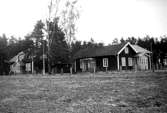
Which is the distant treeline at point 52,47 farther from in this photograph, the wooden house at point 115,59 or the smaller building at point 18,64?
the smaller building at point 18,64

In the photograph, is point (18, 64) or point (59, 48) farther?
point (18, 64)

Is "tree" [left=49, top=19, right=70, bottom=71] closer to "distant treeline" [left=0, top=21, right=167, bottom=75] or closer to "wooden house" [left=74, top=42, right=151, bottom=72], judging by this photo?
"distant treeline" [left=0, top=21, right=167, bottom=75]

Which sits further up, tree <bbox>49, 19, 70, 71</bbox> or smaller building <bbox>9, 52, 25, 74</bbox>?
tree <bbox>49, 19, 70, 71</bbox>

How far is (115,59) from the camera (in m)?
34.7

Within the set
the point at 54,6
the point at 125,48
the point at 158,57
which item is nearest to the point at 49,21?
the point at 54,6

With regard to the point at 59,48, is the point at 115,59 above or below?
below

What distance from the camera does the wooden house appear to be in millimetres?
34844

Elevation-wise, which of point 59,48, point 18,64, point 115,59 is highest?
point 59,48

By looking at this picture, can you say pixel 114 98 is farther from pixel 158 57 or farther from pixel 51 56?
pixel 158 57

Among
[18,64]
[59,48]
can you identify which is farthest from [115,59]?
→ [18,64]

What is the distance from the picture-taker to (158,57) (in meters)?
46.6

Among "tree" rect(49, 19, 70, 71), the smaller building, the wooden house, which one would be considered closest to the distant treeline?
"tree" rect(49, 19, 70, 71)

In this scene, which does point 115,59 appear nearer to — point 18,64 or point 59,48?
point 59,48

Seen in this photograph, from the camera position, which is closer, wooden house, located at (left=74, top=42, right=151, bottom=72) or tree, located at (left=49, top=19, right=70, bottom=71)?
tree, located at (left=49, top=19, right=70, bottom=71)
